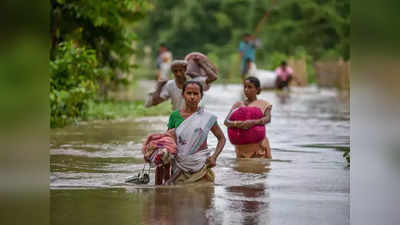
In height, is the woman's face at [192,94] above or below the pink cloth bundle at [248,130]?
above

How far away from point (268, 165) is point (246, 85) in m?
1.05

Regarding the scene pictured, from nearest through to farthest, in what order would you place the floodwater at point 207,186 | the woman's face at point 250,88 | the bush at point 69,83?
the floodwater at point 207,186 → the woman's face at point 250,88 → the bush at point 69,83

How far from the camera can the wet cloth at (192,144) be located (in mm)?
7754

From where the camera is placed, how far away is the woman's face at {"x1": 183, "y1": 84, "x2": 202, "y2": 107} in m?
7.77

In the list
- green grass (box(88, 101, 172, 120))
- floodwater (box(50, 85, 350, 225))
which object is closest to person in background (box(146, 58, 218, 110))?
floodwater (box(50, 85, 350, 225))

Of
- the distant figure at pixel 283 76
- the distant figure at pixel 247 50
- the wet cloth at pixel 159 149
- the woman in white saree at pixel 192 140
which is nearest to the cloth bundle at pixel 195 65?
the woman in white saree at pixel 192 140

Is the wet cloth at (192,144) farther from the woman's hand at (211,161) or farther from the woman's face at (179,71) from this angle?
the woman's face at (179,71)

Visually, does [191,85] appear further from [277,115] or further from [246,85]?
[277,115]

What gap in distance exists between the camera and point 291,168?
30.4ft

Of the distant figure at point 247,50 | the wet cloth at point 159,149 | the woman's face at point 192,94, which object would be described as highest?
the distant figure at point 247,50

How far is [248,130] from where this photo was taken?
964 centimetres

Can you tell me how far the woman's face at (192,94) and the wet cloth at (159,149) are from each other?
1.39 feet

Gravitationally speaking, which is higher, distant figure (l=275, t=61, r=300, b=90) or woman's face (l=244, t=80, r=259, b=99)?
distant figure (l=275, t=61, r=300, b=90)

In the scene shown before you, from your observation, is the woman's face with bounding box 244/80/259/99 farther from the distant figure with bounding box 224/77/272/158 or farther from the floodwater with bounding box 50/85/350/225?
the floodwater with bounding box 50/85/350/225
